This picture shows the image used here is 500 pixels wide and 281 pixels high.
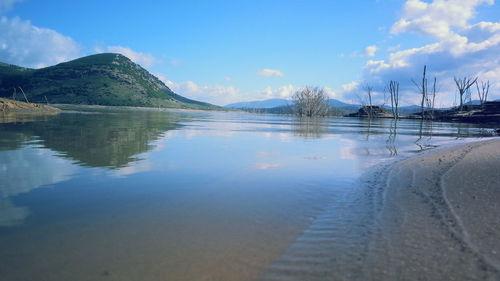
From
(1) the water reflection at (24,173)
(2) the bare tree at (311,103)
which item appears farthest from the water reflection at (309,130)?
(2) the bare tree at (311,103)

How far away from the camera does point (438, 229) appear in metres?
4.65

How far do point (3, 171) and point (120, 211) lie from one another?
501 centimetres

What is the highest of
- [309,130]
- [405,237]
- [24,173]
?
[309,130]

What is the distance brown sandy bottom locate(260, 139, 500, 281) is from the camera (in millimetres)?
3418

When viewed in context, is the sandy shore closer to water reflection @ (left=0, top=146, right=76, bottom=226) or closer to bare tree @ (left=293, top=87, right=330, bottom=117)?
water reflection @ (left=0, top=146, right=76, bottom=226)

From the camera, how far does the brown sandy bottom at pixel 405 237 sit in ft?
11.2

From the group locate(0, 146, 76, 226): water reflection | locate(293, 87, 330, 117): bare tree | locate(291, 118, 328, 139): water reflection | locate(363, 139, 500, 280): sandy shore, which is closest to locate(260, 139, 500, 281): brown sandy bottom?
locate(363, 139, 500, 280): sandy shore

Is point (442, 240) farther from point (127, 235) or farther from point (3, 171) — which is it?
point (3, 171)

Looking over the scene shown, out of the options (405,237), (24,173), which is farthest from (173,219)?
(24,173)

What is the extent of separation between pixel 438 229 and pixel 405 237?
68cm

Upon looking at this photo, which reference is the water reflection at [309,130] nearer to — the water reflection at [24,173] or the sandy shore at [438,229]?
the sandy shore at [438,229]

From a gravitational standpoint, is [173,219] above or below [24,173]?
below

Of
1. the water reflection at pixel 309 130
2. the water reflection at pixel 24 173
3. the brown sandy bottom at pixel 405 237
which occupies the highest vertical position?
the water reflection at pixel 309 130

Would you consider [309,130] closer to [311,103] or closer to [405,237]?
[405,237]
